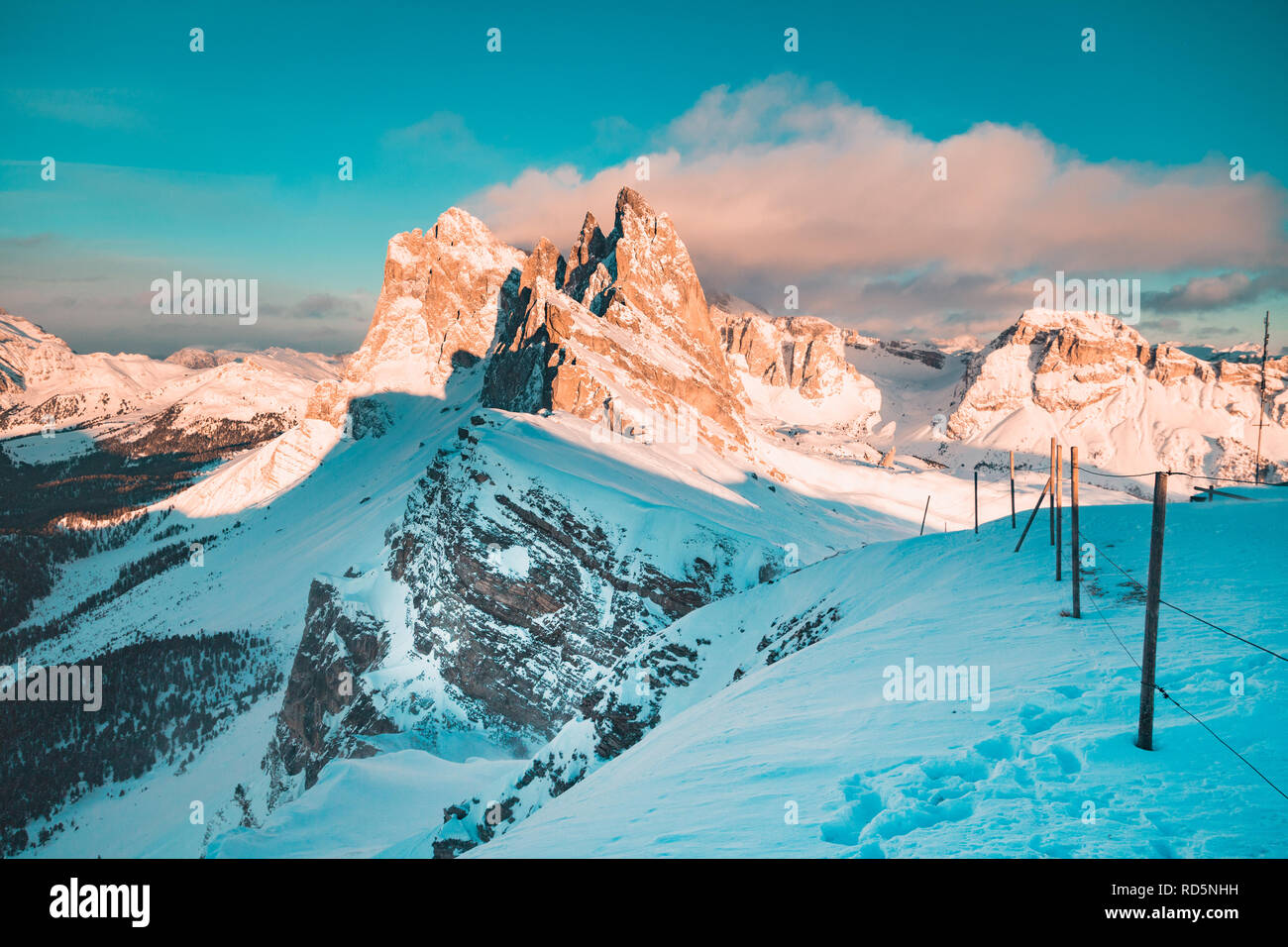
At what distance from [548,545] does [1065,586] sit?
127 ft

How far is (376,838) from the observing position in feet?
98.0

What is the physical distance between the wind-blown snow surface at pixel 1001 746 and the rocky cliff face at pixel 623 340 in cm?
6935

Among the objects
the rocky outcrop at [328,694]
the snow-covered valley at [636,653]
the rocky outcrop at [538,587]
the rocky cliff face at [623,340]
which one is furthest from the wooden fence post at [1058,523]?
the rocky cliff face at [623,340]

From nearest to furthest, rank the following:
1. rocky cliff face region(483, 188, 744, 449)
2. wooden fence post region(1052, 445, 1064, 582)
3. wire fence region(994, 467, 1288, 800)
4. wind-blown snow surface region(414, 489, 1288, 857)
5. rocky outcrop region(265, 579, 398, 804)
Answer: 1. wind-blown snow surface region(414, 489, 1288, 857)
2. wire fence region(994, 467, 1288, 800)
3. wooden fence post region(1052, 445, 1064, 582)
4. rocky outcrop region(265, 579, 398, 804)
5. rocky cliff face region(483, 188, 744, 449)

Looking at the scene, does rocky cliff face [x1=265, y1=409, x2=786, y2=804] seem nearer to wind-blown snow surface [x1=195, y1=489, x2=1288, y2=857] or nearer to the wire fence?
wind-blown snow surface [x1=195, y1=489, x2=1288, y2=857]

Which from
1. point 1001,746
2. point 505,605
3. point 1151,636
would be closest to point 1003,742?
point 1001,746

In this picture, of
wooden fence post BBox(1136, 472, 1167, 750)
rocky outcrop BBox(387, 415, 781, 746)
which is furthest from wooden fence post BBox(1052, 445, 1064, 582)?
rocky outcrop BBox(387, 415, 781, 746)

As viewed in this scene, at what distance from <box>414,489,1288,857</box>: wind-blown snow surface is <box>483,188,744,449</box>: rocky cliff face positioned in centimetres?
6935

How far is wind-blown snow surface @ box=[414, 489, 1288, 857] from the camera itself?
741cm

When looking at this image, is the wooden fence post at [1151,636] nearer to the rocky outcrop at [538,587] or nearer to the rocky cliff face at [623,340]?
the rocky outcrop at [538,587]

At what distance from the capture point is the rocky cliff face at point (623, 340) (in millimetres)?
93438
